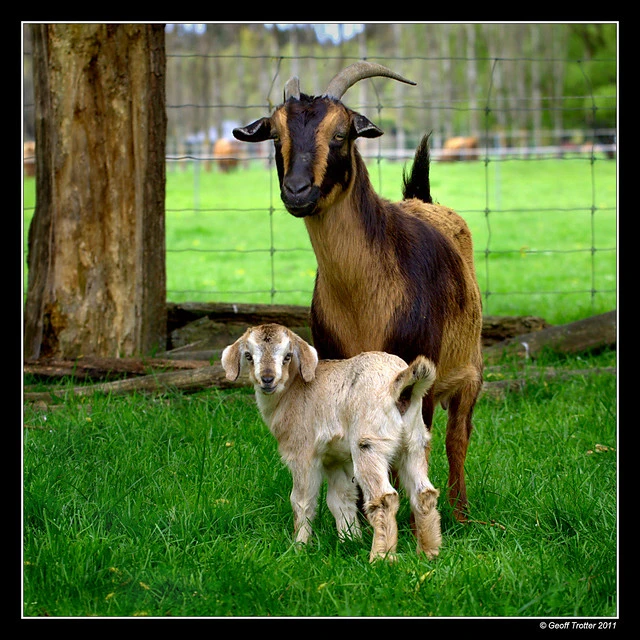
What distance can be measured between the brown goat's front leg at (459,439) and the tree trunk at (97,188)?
341 centimetres

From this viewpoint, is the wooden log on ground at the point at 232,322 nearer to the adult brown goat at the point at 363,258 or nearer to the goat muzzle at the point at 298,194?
the adult brown goat at the point at 363,258

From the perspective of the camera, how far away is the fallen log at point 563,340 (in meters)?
8.36

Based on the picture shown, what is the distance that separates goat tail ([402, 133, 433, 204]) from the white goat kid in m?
2.12

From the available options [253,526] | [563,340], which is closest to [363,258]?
[253,526]

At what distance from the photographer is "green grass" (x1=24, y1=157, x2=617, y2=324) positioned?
37.8ft

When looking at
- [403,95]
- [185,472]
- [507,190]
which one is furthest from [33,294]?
[403,95]

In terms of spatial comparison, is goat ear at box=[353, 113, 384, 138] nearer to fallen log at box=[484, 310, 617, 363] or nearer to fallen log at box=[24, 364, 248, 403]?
fallen log at box=[24, 364, 248, 403]

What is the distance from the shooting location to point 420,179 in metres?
6.70

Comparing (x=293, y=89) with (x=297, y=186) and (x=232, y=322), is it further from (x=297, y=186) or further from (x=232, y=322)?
(x=232, y=322)

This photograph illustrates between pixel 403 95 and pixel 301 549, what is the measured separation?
47.9 metres

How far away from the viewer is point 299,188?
15.4ft

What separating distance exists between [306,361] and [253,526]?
1.00 m

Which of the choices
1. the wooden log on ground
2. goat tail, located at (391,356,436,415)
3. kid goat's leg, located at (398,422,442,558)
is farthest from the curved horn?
the wooden log on ground
